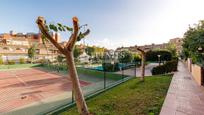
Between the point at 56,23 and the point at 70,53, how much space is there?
2.32ft

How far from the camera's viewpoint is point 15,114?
18.4 feet

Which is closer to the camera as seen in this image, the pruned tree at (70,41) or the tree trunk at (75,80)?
the pruned tree at (70,41)

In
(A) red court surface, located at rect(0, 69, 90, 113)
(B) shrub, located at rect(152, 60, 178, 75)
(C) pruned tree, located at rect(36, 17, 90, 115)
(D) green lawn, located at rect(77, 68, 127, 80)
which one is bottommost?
(A) red court surface, located at rect(0, 69, 90, 113)

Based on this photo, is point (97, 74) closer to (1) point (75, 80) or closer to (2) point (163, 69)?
(2) point (163, 69)

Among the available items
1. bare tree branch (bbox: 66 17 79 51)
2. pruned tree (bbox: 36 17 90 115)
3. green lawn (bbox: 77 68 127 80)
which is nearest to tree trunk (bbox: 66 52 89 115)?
pruned tree (bbox: 36 17 90 115)

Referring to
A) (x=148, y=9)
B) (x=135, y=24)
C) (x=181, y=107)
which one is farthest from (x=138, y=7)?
(x=181, y=107)

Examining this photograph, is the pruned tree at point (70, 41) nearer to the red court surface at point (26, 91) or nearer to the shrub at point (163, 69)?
the red court surface at point (26, 91)

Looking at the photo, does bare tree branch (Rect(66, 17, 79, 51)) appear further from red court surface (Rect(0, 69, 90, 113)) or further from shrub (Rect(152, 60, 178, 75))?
shrub (Rect(152, 60, 178, 75))

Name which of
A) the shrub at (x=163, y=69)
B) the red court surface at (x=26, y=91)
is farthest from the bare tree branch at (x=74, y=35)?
the shrub at (x=163, y=69)

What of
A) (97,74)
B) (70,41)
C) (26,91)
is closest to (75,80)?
(70,41)

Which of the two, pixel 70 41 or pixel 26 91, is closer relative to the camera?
pixel 70 41

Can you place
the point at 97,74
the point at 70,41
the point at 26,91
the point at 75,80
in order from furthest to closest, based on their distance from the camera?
1. the point at 97,74
2. the point at 26,91
3. the point at 75,80
4. the point at 70,41

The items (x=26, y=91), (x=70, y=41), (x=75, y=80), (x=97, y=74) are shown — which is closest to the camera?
(x=70, y=41)

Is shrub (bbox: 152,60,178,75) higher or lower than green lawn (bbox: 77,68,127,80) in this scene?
higher
